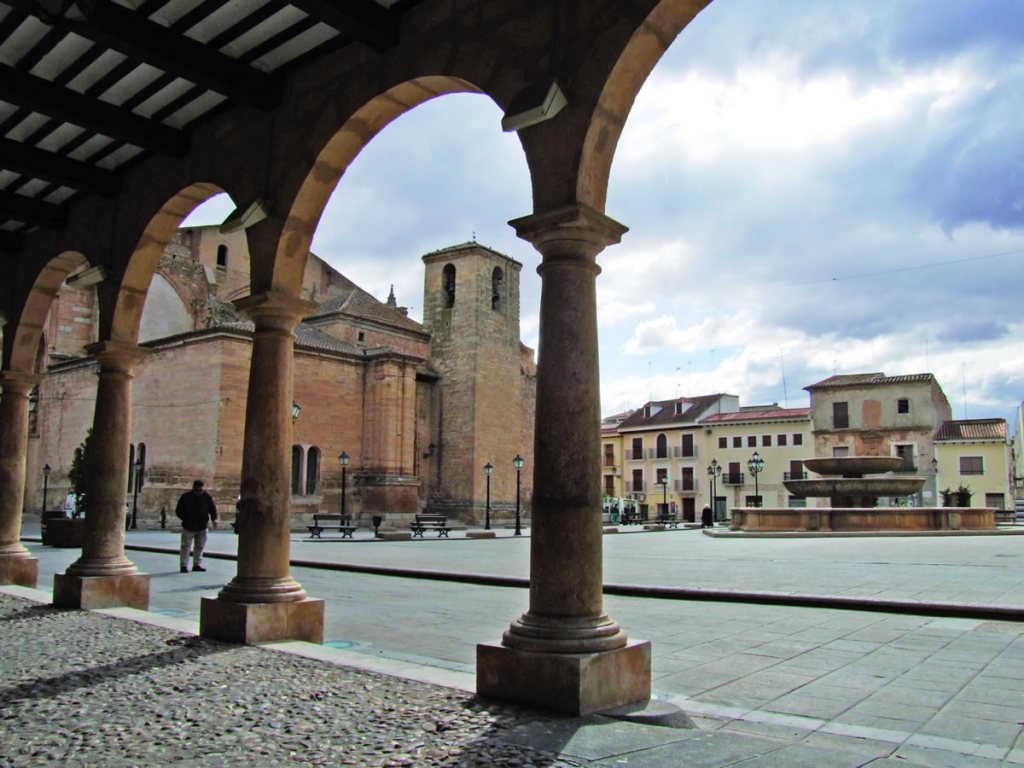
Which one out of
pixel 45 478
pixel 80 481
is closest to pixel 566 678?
pixel 80 481

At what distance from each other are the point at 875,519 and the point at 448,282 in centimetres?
2264

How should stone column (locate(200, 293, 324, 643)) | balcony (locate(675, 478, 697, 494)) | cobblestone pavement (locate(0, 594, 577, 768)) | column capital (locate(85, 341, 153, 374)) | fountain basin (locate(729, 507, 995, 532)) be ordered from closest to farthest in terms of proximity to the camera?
cobblestone pavement (locate(0, 594, 577, 768)), stone column (locate(200, 293, 324, 643)), column capital (locate(85, 341, 153, 374)), fountain basin (locate(729, 507, 995, 532)), balcony (locate(675, 478, 697, 494))

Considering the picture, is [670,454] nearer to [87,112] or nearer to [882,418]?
[882,418]

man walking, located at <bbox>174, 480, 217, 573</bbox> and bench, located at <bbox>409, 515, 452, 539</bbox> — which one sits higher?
man walking, located at <bbox>174, 480, 217, 573</bbox>

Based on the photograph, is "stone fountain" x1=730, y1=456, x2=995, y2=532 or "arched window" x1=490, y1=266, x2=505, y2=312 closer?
"stone fountain" x1=730, y1=456, x2=995, y2=532

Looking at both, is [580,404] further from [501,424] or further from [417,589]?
[501,424]

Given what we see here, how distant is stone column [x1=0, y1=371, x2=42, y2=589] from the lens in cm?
905

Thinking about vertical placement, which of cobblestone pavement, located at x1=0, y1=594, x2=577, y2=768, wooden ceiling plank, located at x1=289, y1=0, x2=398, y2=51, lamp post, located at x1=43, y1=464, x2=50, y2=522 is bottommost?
cobblestone pavement, located at x1=0, y1=594, x2=577, y2=768

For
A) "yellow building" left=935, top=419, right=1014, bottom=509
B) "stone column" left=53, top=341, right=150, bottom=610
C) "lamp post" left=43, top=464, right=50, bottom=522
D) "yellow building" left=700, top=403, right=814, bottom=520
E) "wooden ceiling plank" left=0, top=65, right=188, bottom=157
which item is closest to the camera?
"wooden ceiling plank" left=0, top=65, right=188, bottom=157

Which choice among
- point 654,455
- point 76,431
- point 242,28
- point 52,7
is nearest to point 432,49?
point 242,28

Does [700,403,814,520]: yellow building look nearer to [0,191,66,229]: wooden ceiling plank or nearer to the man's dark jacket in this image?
the man's dark jacket

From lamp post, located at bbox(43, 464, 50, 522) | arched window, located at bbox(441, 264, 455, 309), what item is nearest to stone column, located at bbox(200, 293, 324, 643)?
lamp post, located at bbox(43, 464, 50, 522)

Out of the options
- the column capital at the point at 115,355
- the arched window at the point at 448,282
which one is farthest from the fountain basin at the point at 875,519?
the arched window at the point at 448,282

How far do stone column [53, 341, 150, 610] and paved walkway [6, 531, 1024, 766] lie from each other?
17.4 inches
